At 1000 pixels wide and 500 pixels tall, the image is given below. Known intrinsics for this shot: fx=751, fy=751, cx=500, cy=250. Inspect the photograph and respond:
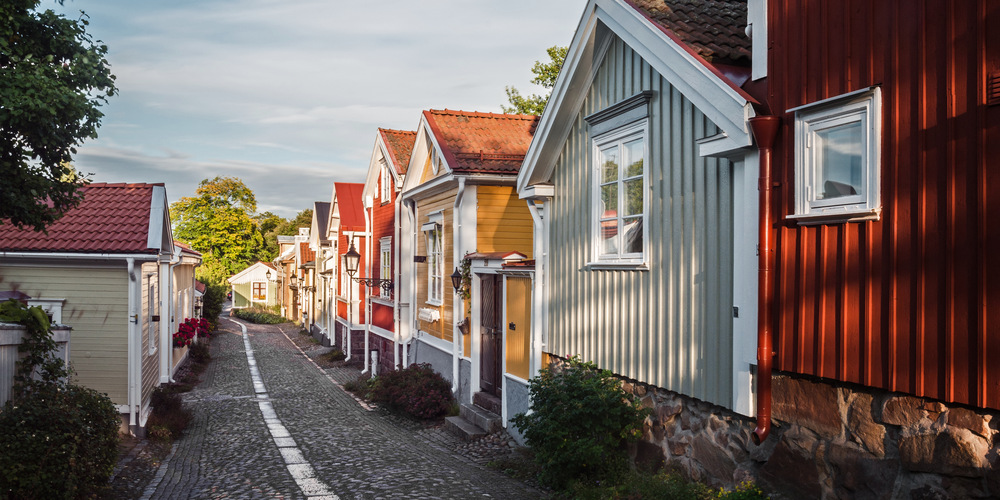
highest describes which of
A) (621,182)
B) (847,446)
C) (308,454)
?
(621,182)

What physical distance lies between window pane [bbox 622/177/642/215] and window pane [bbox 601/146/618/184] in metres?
0.34

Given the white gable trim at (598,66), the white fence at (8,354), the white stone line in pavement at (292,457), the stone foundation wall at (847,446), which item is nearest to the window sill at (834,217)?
the white gable trim at (598,66)

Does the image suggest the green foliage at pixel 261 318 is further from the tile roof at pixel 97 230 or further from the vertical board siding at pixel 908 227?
the vertical board siding at pixel 908 227

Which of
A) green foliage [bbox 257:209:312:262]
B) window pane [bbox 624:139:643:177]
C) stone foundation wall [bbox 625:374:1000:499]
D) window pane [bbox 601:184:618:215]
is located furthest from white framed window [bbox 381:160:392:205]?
green foliage [bbox 257:209:312:262]

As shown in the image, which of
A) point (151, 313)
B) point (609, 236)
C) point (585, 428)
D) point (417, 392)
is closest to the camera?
point (585, 428)

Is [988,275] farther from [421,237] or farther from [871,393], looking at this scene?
[421,237]

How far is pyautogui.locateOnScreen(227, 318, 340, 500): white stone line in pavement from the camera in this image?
844cm

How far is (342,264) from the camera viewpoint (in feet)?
92.6

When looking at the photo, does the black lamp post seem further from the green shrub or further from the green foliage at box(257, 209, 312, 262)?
the green foliage at box(257, 209, 312, 262)

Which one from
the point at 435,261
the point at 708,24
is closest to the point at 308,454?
the point at 435,261

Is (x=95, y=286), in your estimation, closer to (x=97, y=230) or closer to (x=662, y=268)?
(x=97, y=230)

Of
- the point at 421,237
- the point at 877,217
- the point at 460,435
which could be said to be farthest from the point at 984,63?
the point at 421,237

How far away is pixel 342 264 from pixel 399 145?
929 cm

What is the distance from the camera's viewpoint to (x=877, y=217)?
4570 millimetres
